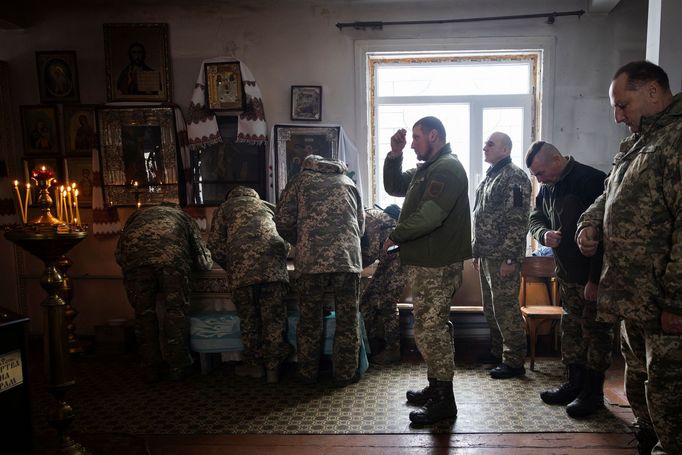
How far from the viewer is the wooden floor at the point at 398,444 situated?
9.41 feet

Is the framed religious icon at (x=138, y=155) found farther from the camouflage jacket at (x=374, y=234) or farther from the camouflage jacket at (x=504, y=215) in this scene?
the camouflage jacket at (x=504, y=215)

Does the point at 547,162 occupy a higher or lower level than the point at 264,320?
higher

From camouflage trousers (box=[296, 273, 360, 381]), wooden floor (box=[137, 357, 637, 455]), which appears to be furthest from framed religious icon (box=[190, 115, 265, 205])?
wooden floor (box=[137, 357, 637, 455])

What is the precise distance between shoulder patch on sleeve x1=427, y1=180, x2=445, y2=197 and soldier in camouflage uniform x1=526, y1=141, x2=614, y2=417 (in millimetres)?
820

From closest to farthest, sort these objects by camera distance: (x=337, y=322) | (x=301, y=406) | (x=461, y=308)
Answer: (x=301, y=406) < (x=337, y=322) < (x=461, y=308)

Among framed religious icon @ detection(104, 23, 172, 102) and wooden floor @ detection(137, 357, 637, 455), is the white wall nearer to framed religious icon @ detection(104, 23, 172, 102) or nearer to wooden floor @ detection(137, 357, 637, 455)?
framed religious icon @ detection(104, 23, 172, 102)

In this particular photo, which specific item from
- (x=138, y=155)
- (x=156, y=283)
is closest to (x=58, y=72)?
(x=138, y=155)

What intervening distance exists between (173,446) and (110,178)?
339 cm

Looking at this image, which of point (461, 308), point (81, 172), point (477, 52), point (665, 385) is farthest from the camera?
point (81, 172)

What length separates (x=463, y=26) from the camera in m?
5.26

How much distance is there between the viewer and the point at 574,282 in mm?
3252

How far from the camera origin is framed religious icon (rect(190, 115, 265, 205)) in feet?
17.9

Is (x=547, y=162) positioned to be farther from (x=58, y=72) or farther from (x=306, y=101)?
(x=58, y=72)

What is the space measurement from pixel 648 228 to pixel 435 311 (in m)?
1.34
